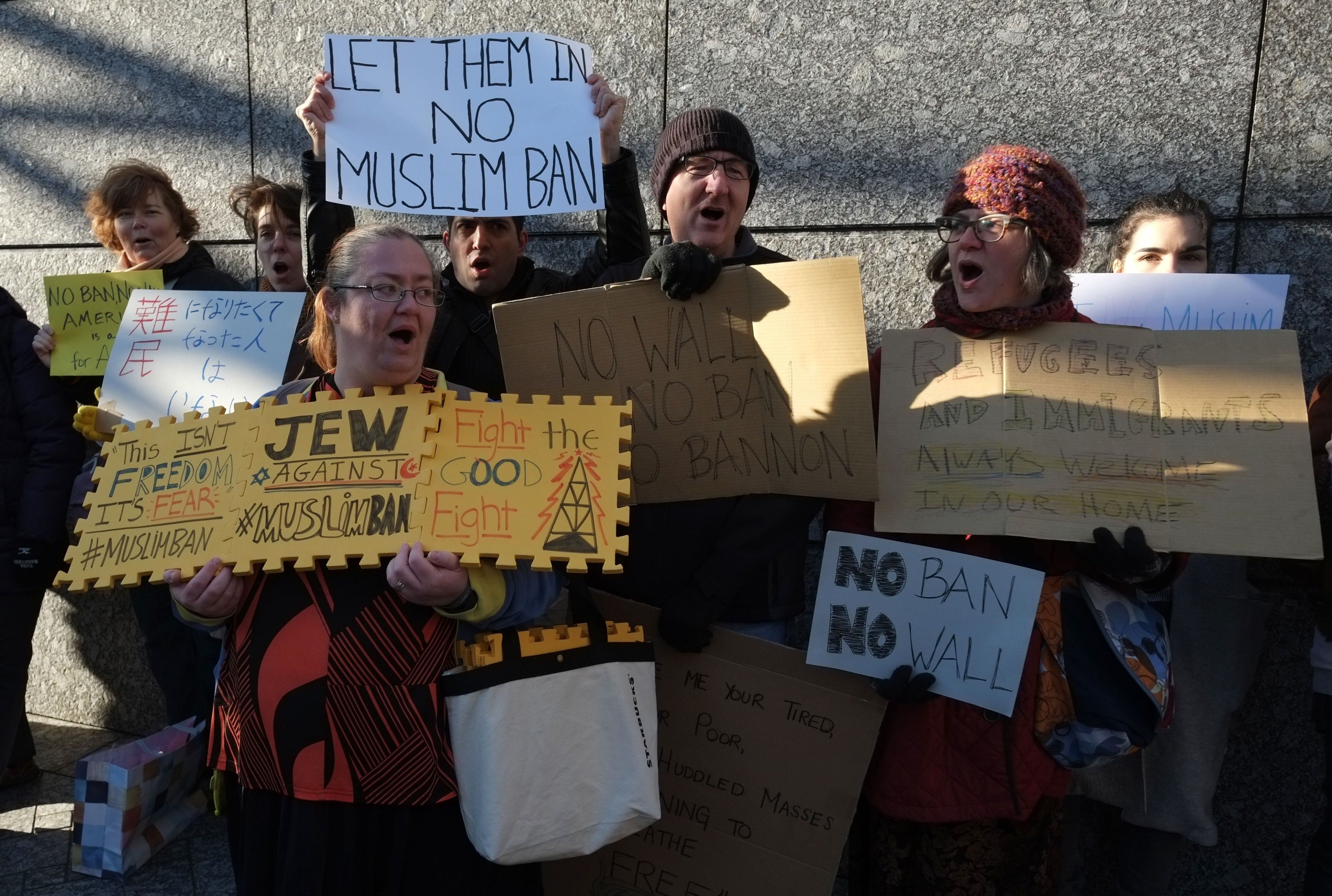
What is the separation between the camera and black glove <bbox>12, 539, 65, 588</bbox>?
12.1ft

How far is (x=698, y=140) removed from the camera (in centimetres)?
285

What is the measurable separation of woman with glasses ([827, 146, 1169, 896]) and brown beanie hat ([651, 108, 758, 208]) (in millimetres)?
657

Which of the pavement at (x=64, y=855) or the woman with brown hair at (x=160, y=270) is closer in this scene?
the pavement at (x=64, y=855)

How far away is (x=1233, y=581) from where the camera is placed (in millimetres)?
3016

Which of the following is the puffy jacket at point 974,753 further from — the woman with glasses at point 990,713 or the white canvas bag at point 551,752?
the white canvas bag at point 551,752

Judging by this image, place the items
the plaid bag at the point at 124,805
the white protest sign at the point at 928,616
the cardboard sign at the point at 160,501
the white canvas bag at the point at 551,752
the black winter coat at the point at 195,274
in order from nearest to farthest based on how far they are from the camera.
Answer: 1. the white canvas bag at the point at 551,752
2. the cardboard sign at the point at 160,501
3. the white protest sign at the point at 928,616
4. the plaid bag at the point at 124,805
5. the black winter coat at the point at 195,274

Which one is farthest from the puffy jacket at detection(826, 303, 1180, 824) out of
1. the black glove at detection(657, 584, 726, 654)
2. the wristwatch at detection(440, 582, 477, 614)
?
the wristwatch at detection(440, 582, 477, 614)

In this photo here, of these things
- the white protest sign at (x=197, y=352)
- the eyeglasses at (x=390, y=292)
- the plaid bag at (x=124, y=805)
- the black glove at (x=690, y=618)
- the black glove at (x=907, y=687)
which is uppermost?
the eyeglasses at (x=390, y=292)

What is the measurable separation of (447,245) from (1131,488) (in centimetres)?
220

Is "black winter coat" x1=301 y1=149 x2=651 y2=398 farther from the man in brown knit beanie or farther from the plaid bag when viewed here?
the plaid bag

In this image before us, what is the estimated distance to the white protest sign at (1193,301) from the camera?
287 centimetres

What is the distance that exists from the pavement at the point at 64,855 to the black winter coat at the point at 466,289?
214 centimetres

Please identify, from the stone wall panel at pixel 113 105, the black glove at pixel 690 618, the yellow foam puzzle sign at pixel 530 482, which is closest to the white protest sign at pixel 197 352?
the yellow foam puzzle sign at pixel 530 482

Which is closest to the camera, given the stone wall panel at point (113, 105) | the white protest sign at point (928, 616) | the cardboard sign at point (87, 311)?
the white protest sign at point (928, 616)
